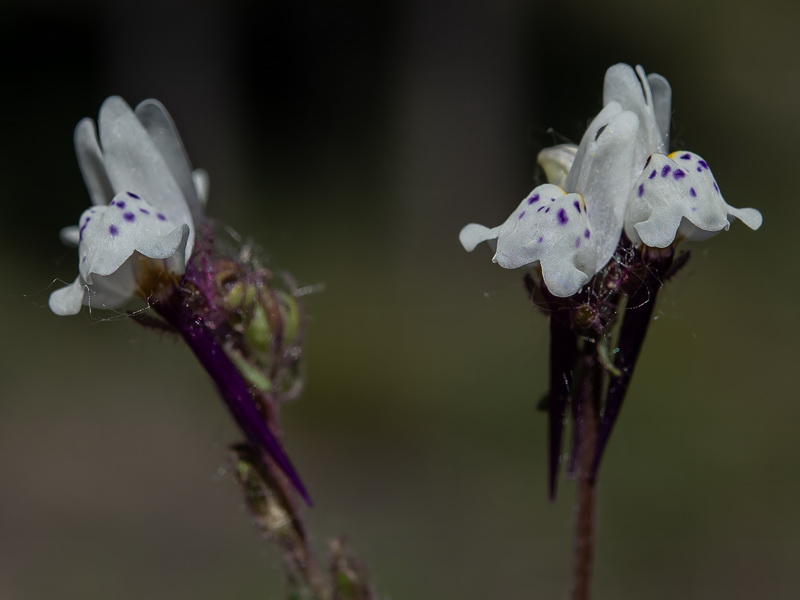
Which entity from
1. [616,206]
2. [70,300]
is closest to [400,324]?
[70,300]

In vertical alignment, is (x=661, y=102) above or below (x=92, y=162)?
above

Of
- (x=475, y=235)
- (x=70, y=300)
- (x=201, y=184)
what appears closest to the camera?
(x=475, y=235)

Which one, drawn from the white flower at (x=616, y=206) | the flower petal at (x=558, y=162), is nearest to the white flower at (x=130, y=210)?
the white flower at (x=616, y=206)

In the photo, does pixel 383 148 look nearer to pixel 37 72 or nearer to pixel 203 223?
pixel 37 72

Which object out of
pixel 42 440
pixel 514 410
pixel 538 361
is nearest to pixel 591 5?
pixel 538 361

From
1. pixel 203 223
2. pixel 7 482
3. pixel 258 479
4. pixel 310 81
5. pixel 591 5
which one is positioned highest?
pixel 203 223

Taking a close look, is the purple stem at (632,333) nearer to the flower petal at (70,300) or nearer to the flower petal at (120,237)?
the flower petal at (120,237)

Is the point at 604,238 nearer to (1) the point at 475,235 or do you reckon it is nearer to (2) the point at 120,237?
(1) the point at 475,235
